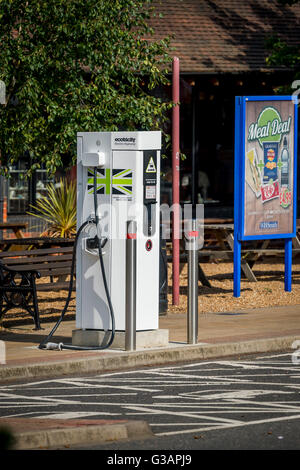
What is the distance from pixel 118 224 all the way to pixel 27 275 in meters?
2.13

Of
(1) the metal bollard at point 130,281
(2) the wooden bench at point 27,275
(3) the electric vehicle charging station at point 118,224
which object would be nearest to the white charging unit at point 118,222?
(3) the electric vehicle charging station at point 118,224

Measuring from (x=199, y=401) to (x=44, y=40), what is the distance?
644 centimetres

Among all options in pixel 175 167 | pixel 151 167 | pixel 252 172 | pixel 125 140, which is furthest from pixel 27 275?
pixel 252 172

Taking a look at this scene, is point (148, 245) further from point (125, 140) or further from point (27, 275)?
point (27, 275)

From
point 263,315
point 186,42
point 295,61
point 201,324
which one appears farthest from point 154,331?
point 186,42

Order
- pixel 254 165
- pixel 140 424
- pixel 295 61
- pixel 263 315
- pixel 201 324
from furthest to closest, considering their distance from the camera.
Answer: pixel 295 61
pixel 254 165
pixel 263 315
pixel 201 324
pixel 140 424

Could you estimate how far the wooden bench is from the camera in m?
12.7

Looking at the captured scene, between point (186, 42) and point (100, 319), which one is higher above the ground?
point (186, 42)

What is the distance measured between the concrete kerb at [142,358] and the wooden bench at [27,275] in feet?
6.85

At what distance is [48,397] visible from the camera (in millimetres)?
9102

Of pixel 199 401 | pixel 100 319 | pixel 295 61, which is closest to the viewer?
pixel 199 401

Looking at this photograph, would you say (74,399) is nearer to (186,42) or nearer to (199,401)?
(199,401)

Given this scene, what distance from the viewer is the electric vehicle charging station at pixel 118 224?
11125mm

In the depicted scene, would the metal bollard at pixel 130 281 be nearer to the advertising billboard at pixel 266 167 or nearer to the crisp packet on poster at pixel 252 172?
the advertising billboard at pixel 266 167
